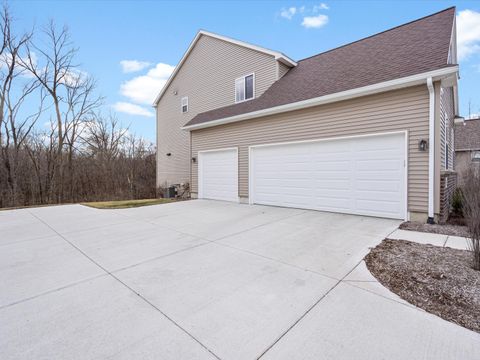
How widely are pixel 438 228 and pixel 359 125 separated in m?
2.97

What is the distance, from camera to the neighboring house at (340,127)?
5.55 metres

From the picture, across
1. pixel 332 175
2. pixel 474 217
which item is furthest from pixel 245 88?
pixel 474 217

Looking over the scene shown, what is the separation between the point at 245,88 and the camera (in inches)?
438

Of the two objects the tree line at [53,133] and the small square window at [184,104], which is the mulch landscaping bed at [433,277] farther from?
the tree line at [53,133]

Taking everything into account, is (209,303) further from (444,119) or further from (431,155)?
(444,119)

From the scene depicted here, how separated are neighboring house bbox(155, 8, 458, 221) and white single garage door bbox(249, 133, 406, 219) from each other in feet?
0.09

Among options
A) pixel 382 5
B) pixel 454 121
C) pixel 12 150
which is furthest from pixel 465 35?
pixel 12 150

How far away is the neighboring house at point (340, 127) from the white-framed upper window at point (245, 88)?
0.16ft

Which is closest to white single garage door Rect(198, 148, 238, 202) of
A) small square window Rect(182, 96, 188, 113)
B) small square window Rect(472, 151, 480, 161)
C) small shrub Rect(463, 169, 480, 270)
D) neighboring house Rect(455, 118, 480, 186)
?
small square window Rect(182, 96, 188, 113)

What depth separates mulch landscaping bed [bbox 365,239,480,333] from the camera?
227cm

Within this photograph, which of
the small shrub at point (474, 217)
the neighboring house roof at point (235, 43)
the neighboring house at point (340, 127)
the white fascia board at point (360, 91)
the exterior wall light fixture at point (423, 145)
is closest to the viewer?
the small shrub at point (474, 217)

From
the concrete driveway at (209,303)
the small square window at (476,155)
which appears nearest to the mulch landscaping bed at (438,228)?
the concrete driveway at (209,303)

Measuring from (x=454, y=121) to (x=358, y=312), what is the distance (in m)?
11.5

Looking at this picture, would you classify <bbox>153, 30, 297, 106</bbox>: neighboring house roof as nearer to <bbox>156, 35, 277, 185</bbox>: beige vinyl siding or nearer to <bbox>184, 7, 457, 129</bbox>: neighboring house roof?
<bbox>156, 35, 277, 185</bbox>: beige vinyl siding
